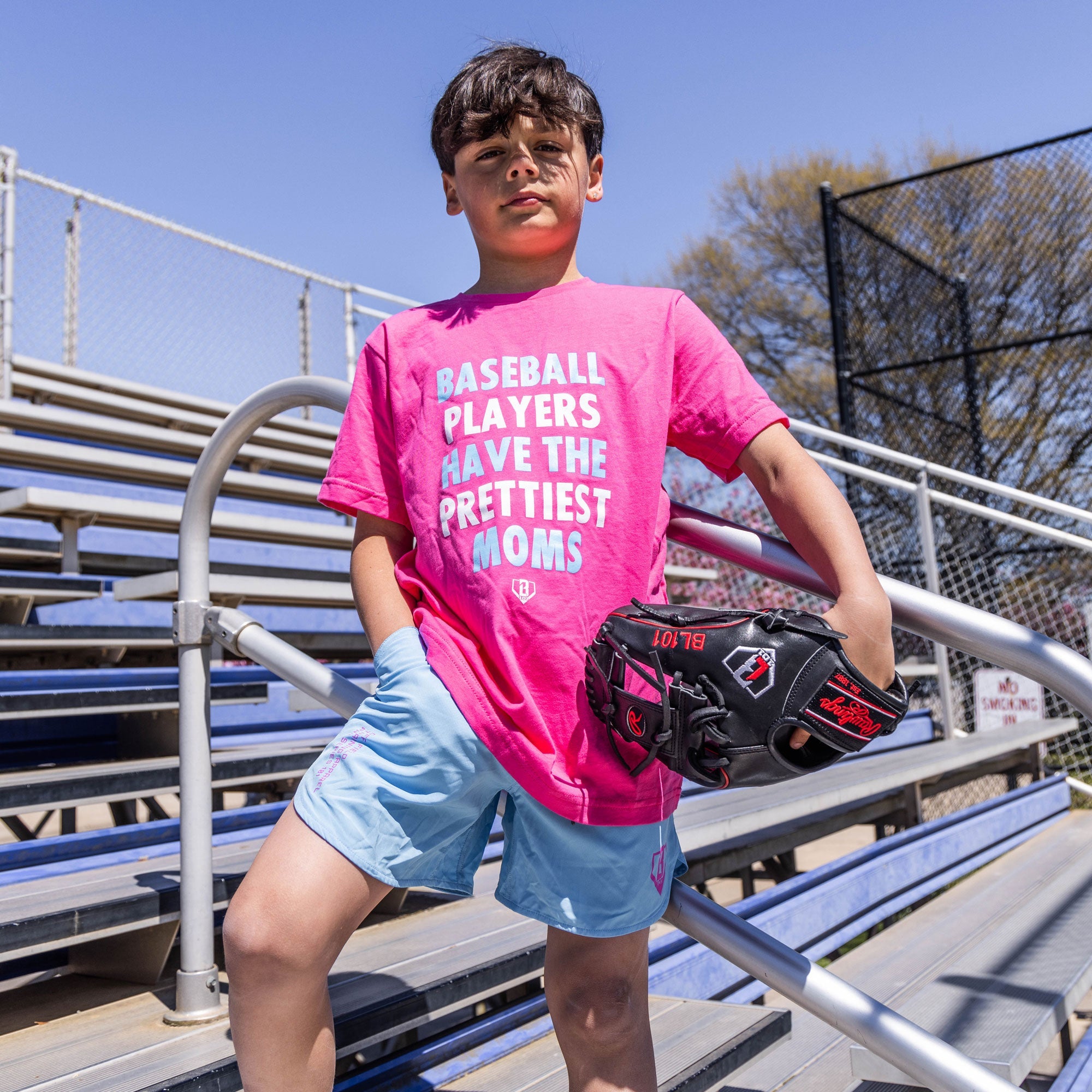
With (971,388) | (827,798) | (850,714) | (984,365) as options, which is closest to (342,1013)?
(850,714)

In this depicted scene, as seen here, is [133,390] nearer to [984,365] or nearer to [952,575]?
[952,575]

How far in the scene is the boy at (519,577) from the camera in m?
0.86

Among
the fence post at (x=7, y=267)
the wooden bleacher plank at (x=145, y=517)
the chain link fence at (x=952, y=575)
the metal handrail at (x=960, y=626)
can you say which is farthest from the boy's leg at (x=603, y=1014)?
the fence post at (x=7, y=267)

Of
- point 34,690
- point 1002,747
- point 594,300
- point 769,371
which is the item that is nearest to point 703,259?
point 769,371

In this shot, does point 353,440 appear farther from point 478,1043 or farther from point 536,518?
point 478,1043

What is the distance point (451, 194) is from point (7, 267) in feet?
13.2

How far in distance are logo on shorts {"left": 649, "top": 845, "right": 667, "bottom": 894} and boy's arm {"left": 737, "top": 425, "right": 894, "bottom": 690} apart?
245mm

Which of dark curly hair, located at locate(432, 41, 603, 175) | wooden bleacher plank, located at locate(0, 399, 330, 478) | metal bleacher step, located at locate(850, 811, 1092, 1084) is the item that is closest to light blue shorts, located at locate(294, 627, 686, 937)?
metal bleacher step, located at locate(850, 811, 1092, 1084)

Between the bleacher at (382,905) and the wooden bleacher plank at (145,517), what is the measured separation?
0.01m

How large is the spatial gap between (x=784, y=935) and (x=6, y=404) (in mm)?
3154

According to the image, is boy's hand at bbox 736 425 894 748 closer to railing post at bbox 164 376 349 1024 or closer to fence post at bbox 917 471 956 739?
railing post at bbox 164 376 349 1024

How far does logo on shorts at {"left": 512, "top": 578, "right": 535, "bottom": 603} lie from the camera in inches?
36.0

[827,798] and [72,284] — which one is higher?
[72,284]

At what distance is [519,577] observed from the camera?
3.01 feet
